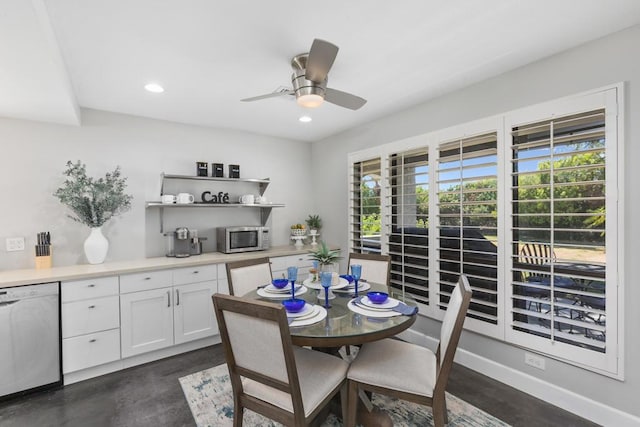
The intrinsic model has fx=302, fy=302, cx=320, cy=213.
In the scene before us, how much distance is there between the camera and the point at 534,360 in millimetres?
2256

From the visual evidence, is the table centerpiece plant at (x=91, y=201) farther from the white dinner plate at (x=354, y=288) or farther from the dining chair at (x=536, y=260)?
the dining chair at (x=536, y=260)

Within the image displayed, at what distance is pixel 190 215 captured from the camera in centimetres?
366

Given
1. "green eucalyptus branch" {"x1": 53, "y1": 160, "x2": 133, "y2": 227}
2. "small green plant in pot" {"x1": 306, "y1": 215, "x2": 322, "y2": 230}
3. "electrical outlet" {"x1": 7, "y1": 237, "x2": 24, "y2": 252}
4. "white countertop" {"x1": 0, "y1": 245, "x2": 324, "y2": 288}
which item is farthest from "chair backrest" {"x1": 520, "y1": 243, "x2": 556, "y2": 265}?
"electrical outlet" {"x1": 7, "y1": 237, "x2": 24, "y2": 252}

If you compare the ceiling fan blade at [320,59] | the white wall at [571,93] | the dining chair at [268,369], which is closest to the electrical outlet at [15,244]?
the dining chair at [268,369]

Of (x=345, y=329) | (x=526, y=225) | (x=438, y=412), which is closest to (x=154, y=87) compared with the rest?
(x=345, y=329)

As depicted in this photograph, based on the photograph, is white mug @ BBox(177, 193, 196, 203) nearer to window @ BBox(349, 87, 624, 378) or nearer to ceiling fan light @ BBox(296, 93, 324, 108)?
ceiling fan light @ BBox(296, 93, 324, 108)

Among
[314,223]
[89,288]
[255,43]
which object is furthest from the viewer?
[314,223]

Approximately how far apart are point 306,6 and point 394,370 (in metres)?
2.06

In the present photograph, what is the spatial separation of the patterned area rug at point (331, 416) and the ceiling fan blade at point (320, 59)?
88.3 inches

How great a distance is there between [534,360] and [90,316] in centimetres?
355

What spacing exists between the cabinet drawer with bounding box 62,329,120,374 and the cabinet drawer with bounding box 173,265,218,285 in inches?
25.1

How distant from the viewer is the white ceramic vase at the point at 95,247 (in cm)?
290

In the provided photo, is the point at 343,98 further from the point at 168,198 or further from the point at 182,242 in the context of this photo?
the point at 182,242

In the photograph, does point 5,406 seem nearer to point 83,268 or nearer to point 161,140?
point 83,268
